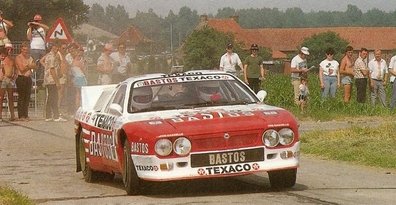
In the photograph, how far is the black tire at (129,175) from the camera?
41.1 ft

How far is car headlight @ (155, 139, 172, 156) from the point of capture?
40.2 ft

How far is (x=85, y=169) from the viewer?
15.2m

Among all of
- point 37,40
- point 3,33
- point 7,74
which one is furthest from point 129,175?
point 37,40

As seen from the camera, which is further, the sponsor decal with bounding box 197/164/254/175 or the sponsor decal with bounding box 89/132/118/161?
the sponsor decal with bounding box 89/132/118/161

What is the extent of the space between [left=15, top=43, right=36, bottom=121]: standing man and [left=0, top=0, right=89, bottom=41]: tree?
43479 mm

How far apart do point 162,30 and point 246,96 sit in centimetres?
2820

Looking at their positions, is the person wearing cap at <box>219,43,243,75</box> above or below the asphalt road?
above

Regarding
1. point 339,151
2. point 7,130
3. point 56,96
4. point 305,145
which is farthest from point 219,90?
point 56,96

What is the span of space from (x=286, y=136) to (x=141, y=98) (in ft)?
6.79

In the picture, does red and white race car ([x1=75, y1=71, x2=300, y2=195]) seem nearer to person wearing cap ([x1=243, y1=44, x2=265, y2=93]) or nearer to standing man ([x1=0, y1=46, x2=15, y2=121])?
standing man ([x1=0, y1=46, x2=15, y2=121])

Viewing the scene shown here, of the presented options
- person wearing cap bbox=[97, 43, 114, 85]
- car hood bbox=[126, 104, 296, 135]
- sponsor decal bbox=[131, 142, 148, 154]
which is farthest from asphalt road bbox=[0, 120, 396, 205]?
person wearing cap bbox=[97, 43, 114, 85]

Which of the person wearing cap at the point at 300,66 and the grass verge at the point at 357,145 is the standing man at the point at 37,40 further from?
the grass verge at the point at 357,145

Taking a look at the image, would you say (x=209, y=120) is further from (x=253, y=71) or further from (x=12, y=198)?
(x=253, y=71)

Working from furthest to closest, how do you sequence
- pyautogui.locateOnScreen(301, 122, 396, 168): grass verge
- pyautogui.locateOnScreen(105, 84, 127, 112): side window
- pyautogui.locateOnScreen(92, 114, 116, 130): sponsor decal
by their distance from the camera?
pyautogui.locateOnScreen(301, 122, 396, 168): grass verge → pyautogui.locateOnScreen(105, 84, 127, 112): side window → pyautogui.locateOnScreen(92, 114, 116, 130): sponsor decal
